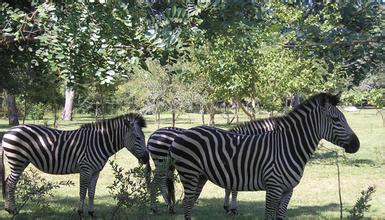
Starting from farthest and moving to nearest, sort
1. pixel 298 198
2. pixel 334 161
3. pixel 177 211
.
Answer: pixel 334 161
pixel 298 198
pixel 177 211

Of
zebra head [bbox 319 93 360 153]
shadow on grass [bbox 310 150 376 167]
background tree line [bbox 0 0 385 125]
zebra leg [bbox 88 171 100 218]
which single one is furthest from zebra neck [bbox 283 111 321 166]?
shadow on grass [bbox 310 150 376 167]

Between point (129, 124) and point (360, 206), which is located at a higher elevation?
point (129, 124)

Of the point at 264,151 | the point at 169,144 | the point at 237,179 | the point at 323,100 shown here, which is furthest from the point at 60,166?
the point at 323,100

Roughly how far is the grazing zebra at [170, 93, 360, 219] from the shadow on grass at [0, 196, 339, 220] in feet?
4.09

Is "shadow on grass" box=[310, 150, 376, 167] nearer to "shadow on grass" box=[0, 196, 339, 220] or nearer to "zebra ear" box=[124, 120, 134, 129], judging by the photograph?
"shadow on grass" box=[0, 196, 339, 220]

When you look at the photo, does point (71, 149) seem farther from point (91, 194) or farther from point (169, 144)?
point (169, 144)

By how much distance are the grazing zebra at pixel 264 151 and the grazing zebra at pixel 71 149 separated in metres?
1.54

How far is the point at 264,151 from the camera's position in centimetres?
636

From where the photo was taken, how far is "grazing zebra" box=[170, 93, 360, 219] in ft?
20.5

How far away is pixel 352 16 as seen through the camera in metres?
4.89

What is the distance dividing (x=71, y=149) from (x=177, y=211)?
2.33 metres

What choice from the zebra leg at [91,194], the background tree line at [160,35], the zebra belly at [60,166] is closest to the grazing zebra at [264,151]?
the background tree line at [160,35]

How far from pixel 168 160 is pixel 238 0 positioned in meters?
2.11

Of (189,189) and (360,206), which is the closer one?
(360,206)
